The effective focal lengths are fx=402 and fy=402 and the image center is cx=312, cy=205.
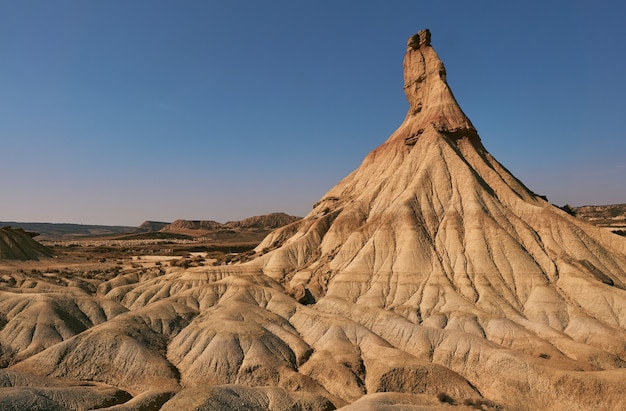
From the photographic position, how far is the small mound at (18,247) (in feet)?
294

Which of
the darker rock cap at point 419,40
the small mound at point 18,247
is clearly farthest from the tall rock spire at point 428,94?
the small mound at point 18,247

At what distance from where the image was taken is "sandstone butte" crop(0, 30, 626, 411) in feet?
107

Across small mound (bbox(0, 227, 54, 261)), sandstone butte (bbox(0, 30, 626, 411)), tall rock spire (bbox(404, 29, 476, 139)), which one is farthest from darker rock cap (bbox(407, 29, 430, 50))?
small mound (bbox(0, 227, 54, 261))

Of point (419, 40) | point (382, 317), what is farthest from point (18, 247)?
point (419, 40)

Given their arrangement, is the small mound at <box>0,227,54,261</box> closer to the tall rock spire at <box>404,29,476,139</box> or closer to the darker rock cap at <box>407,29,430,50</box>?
the tall rock spire at <box>404,29,476,139</box>

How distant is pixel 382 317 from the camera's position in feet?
155

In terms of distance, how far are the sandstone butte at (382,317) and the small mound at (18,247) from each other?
4256 centimetres

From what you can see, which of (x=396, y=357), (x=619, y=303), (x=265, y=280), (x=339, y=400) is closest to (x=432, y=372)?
(x=396, y=357)

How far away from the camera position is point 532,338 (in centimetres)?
4066

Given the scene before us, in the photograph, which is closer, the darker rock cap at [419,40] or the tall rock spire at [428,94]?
the tall rock spire at [428,94]

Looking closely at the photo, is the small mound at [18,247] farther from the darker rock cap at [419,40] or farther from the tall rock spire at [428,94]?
the darker rock cap at [419,40]

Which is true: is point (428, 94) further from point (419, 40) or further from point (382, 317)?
point (382, 317)

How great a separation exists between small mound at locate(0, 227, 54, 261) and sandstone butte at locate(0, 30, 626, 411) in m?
42.6

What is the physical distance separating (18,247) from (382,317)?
8990 centimetres
